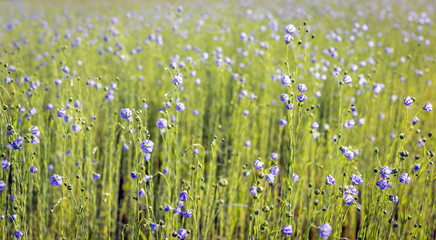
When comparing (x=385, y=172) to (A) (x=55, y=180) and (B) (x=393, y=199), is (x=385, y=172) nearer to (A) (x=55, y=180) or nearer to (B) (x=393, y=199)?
(B) (x=393, y=199)

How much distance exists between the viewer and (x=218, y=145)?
3404 millimetres

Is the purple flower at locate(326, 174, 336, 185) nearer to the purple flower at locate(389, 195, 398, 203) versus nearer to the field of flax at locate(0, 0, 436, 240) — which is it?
the field of flax at locate(0, 0, 436, 240)

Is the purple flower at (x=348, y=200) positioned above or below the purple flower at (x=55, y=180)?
above

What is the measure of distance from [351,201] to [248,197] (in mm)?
1168

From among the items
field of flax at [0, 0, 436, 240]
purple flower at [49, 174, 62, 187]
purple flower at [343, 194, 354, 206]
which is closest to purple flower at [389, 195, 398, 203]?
field of flax at [0, 0, 436, 240]

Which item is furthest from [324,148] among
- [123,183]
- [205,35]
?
[205,35]

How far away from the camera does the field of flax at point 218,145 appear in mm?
1924

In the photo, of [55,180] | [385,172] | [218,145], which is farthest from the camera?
[218,145]

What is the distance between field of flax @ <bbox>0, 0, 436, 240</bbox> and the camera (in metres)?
1.92

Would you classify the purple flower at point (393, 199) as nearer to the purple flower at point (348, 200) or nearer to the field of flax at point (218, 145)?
the field of flax at point (218, 145)

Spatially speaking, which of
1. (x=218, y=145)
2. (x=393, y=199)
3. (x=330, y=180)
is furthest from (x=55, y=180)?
(x=393, y=199)

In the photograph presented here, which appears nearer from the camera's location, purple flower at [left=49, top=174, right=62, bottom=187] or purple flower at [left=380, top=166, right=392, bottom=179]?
purple flower at [left=380, top=166, right=392, bottom=179]

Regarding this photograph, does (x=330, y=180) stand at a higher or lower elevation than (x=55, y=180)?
higher

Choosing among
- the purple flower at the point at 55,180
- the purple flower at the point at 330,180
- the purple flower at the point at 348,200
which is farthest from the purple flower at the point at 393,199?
the purple flower at the point at 55,180
